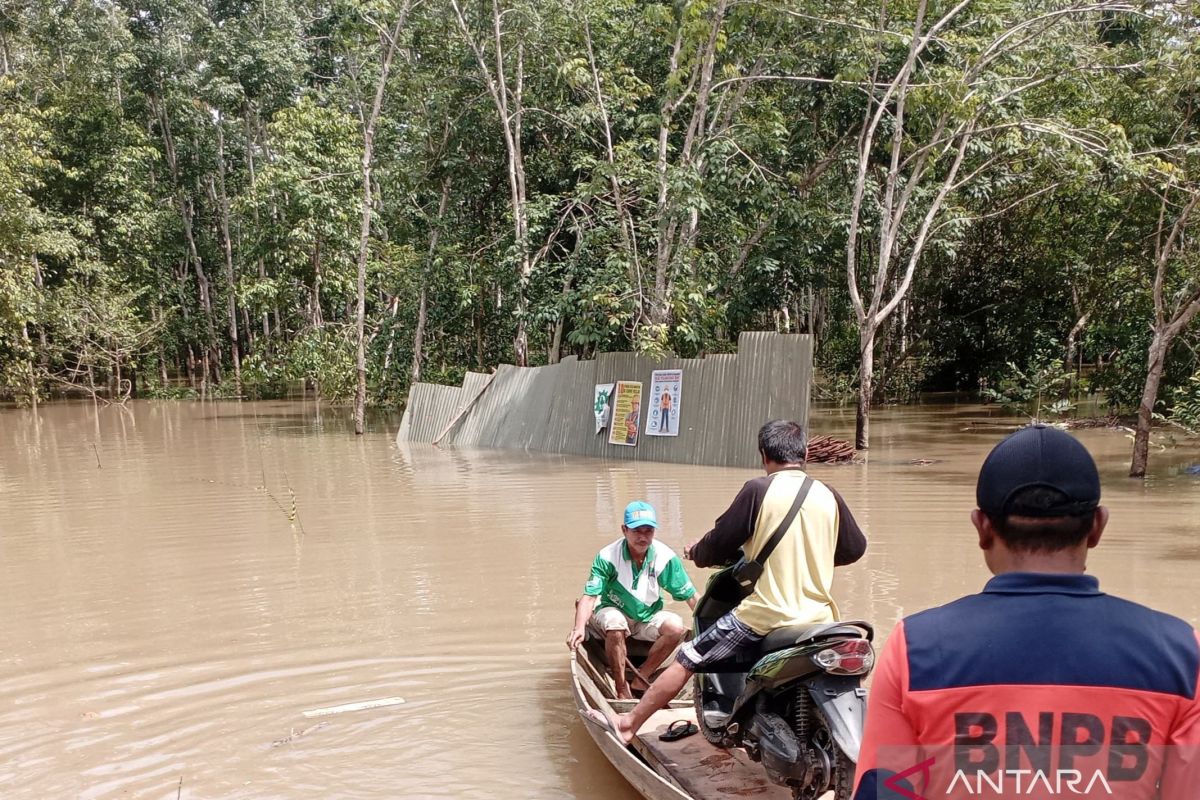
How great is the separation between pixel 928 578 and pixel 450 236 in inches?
682

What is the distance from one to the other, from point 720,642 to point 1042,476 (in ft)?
8.85

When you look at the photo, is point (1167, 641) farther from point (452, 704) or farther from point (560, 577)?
point (560, 577)

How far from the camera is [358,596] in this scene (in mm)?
8617

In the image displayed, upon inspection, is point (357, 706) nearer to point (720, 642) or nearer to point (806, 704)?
point (720, 642)

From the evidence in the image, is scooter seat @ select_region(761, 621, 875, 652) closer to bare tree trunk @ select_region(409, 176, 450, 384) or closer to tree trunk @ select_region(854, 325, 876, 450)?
tree trunk @ select_region(854, 325, 876, 450)

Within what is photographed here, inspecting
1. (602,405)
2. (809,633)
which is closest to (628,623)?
(809,633)

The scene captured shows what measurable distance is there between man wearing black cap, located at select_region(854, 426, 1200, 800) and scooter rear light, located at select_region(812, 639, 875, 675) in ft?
6.39

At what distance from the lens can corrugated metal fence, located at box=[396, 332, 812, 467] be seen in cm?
1438

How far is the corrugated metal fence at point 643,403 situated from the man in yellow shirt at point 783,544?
9696 mm

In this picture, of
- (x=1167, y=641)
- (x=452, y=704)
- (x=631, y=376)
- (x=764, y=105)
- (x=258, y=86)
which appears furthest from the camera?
(x=258, y=86)

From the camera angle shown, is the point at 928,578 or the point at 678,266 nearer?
the point at 928,578

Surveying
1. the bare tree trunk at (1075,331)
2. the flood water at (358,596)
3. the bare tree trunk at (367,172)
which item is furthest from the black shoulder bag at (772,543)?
the bare tree trunk at (1075,331)

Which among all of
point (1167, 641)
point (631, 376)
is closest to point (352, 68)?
point (631, 376)

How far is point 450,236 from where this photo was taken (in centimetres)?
2408
